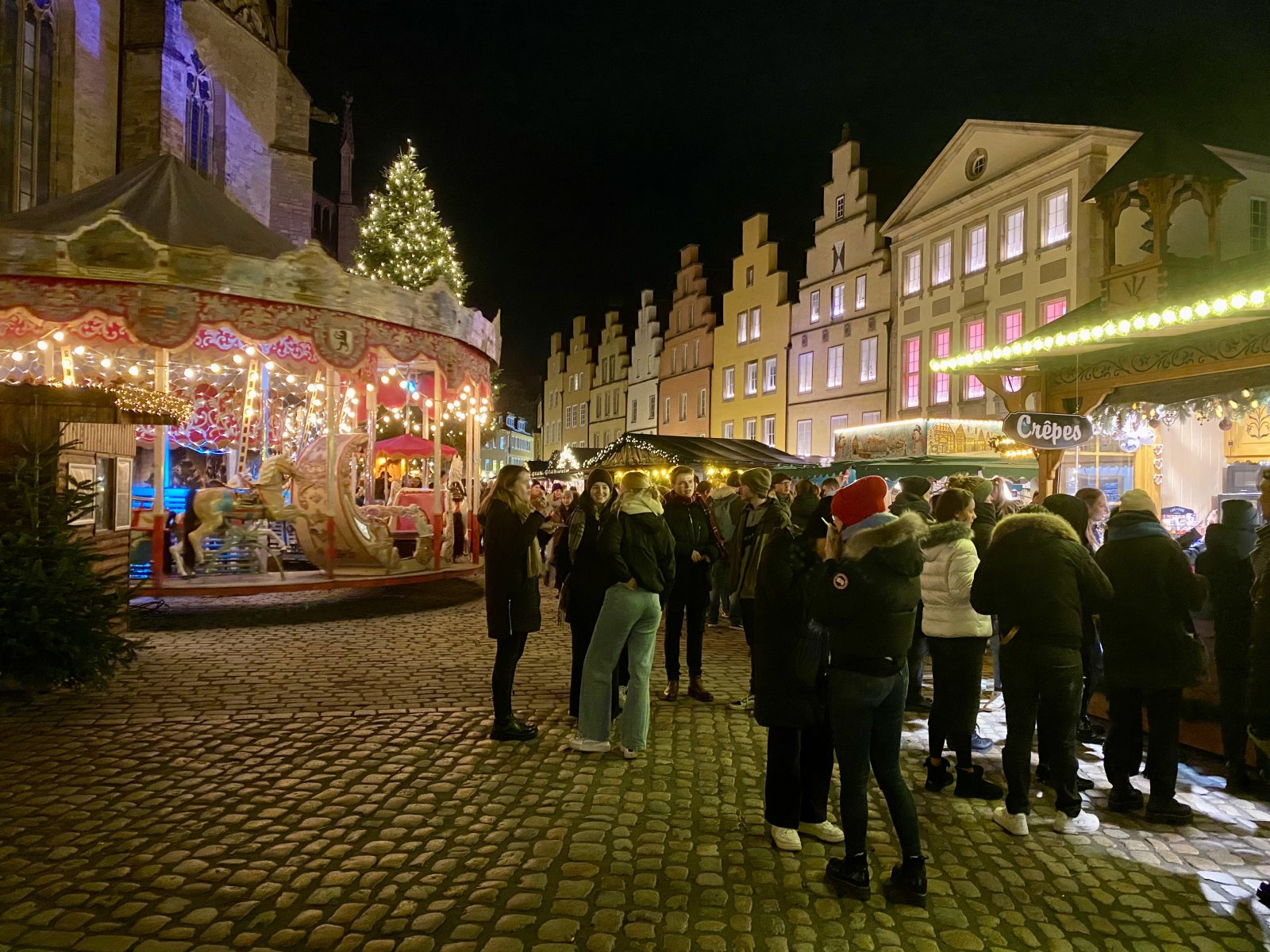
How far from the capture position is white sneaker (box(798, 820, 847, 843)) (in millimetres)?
4238

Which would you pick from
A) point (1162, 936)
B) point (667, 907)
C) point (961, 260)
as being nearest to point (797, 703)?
point (667, 907)

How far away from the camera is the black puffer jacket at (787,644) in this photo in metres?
3.90

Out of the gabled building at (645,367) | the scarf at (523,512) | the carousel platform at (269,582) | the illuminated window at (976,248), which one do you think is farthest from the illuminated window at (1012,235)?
the gabled building at (645,367)

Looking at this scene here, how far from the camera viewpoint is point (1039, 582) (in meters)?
4.29

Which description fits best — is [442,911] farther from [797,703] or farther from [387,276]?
A: [387,276]

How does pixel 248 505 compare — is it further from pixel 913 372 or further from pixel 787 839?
pixel 913 372

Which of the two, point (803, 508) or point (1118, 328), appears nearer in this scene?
point (803, 508)

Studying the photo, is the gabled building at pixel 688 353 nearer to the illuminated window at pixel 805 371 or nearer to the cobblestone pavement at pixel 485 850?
the illuminated window at pixel 805 371

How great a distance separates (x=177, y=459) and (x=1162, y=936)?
24933 mm

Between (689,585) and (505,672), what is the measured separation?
2.08 meters

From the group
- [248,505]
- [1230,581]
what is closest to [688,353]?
[248,505]

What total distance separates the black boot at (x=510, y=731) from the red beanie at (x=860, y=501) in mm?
3064

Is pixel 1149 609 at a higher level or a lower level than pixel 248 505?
lower

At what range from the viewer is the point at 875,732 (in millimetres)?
3717
